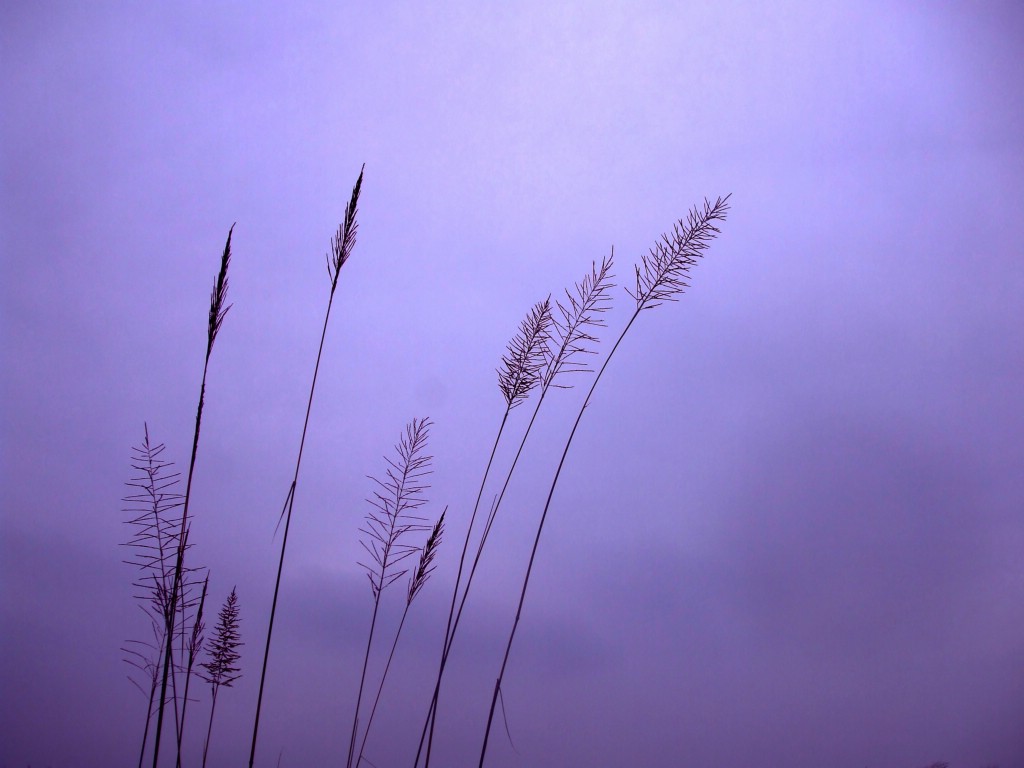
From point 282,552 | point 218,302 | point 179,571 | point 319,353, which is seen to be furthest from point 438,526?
point 218,302

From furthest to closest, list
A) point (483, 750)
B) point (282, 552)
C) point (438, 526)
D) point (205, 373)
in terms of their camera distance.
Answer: point (438, 526) → point (483, 750) → point (282, 552) → point (205, 373)

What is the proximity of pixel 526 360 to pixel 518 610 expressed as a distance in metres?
0.72

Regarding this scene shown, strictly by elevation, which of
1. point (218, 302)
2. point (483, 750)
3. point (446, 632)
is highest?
point (218, 302)

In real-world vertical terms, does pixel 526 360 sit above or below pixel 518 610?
above

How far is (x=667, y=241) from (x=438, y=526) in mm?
1079

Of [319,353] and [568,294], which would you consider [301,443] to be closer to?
[319,353]

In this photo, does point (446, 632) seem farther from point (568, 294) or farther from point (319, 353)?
point (568, 294)

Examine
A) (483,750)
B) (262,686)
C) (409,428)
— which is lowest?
(483,750)

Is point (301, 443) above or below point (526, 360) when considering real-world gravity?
below

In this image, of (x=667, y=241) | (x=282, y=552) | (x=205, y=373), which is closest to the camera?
(x=205, y=373)

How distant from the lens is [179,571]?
4.86ft

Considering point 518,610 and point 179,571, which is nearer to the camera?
point 179,571

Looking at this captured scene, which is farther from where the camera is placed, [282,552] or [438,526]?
[438,526]

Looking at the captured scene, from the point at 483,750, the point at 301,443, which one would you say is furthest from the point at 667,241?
the point at 483,750
